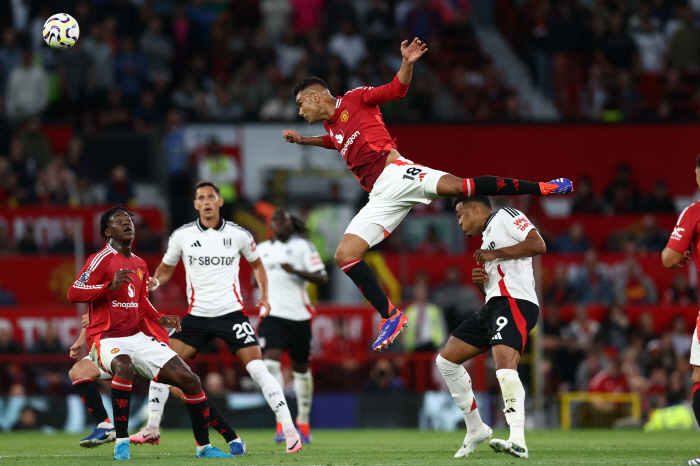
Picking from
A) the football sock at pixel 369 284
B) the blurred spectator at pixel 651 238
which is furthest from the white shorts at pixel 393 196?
the blurred spectator at pixel 651 238

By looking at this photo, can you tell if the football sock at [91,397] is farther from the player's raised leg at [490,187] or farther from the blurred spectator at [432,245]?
the blurred spectator at [432,245]

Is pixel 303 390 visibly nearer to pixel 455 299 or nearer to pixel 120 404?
pixel 120 404

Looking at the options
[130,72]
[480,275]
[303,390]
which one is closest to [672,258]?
[480,275]

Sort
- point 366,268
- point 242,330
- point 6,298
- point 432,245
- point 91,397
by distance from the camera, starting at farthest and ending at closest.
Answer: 1. point 432,245
2. point 6,298
3. point 242,330
4. point 91,397
5. point 366,268

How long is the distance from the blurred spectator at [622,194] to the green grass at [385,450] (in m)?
6.72

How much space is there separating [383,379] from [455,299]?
6.52ft

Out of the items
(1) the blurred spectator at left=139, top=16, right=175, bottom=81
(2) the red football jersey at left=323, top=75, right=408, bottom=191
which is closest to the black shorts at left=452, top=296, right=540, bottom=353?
(2) the red football jersey at left=323, top=75, right=408, bottom=191

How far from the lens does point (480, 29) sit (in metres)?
25.9

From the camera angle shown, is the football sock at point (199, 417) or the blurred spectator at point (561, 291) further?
the blurred spectator at point (561, 291)

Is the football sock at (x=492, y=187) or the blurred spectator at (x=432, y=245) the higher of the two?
the blurred spectator at (x=432, y=245)

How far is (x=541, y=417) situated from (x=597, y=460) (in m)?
7.82

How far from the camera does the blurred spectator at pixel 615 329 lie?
1681cm

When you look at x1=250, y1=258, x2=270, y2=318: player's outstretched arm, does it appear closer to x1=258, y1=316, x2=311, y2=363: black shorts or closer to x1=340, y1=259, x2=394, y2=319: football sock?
x1=258, y1=316, x2=311, y2=363: black shorts

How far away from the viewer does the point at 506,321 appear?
8688 mm
